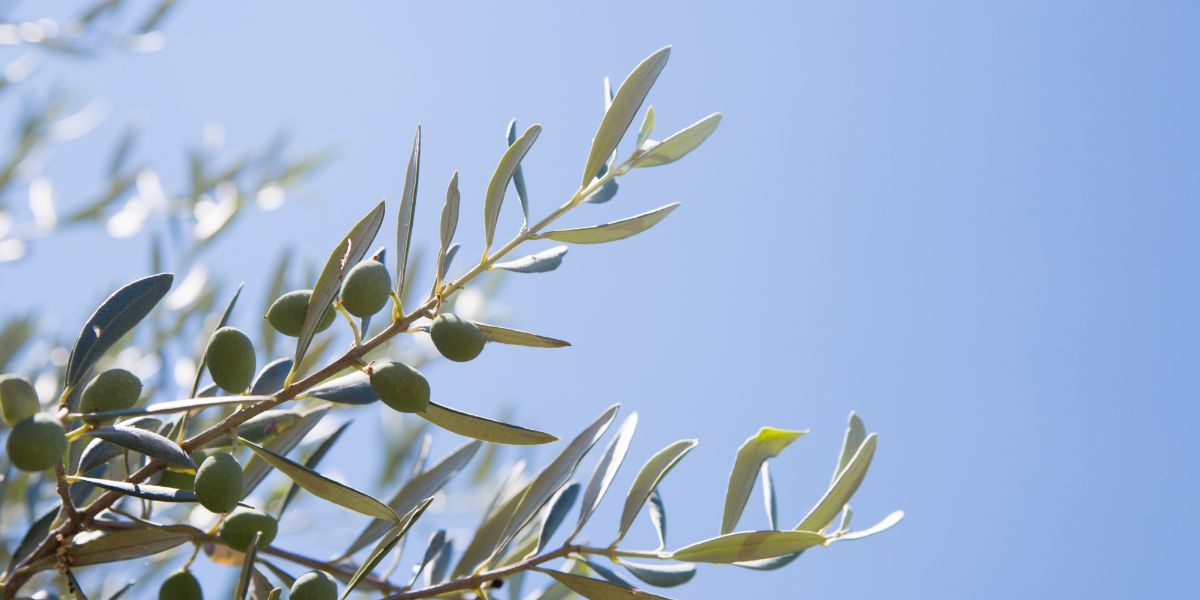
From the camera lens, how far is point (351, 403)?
88 cm

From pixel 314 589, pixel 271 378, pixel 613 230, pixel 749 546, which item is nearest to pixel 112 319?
pixel 271 378

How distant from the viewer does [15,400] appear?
731mm

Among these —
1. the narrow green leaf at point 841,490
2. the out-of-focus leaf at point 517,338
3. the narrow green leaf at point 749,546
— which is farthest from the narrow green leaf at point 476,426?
the narrow green leaf at point 841,490

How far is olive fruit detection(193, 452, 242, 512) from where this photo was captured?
799mm

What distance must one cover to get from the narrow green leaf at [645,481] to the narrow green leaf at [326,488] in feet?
0.77

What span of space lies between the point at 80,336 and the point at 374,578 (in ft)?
1.63

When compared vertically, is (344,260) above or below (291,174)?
below

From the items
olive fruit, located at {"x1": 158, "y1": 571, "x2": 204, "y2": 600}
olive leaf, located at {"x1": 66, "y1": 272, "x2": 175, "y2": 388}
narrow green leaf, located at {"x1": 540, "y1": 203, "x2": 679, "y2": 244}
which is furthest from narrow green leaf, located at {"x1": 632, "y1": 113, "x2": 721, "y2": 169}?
olive fruit, located at {"x1": 158, "y1": 571, "x2": 204, "y2": 600}

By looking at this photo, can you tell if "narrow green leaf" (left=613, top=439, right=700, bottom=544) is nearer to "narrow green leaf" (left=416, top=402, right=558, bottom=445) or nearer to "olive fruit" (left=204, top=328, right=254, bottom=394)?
"narrow green leaf" (left=416, top=402, right=558, bottom=445)

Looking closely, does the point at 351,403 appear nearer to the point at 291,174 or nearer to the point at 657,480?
the point at 657,480

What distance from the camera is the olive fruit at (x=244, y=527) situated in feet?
3.10

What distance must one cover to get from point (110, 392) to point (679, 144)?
0.55 m

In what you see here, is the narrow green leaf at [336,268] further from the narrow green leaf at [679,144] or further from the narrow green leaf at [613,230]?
the narrow green leaf at [679,144]

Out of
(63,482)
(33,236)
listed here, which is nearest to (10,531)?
(33,236)
